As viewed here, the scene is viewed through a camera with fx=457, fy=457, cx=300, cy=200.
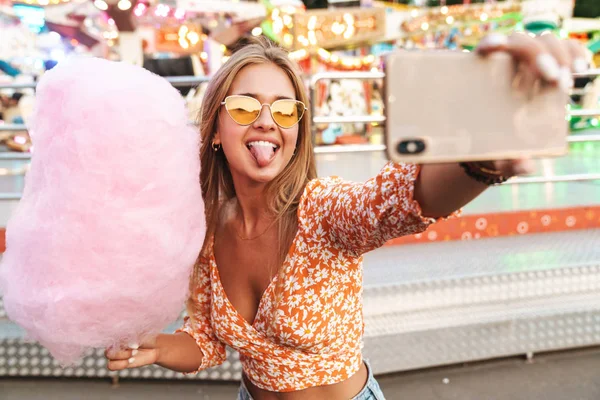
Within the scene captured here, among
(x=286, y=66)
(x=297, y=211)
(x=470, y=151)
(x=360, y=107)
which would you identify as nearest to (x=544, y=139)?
(x=470, y=151)

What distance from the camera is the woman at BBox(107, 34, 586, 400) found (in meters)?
0.92

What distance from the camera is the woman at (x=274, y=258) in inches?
36.4

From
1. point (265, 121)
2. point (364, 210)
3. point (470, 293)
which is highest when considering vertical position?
point (265, 121)

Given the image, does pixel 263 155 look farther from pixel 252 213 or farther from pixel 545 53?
pixel 545 53

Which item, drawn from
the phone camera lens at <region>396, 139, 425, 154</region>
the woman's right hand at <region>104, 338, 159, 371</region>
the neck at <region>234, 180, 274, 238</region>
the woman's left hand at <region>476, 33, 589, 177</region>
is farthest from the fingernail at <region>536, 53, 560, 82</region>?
the woman's right hand at <region>104, 338, 159, 371</region>

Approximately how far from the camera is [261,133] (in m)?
0.97

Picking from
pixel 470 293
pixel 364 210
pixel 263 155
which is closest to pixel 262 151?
pixel 263 155

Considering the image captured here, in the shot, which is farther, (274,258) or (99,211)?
(274,258)

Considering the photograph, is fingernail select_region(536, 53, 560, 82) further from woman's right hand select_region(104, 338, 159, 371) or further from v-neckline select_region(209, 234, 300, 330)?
woman's right hand select_region(104, 338, 159, 371)

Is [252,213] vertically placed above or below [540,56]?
below

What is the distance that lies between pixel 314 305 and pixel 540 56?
0.63 metres

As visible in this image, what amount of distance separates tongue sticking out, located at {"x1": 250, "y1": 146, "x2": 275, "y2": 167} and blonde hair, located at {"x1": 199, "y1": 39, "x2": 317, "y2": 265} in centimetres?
10

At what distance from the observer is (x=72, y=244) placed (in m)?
0.79

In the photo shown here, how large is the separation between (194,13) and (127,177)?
7.14 metres
